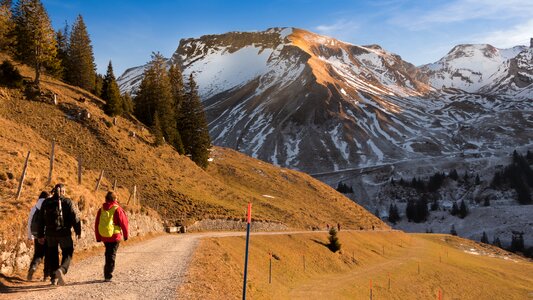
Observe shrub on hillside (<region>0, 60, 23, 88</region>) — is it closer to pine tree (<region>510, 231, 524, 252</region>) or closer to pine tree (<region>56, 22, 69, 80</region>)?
pine tree (<region>56, 22, 69, 80</region>)

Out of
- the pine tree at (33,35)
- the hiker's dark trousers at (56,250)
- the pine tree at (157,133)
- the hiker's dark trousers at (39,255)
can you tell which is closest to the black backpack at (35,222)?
the hiker's dark trousers at (56,250)

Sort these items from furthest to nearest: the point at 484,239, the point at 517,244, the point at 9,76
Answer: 1. the point at 484,239
2. the point at 517,244
3. the point at 9,76

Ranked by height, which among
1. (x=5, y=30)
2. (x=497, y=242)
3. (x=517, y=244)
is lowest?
(x=517, y=244)

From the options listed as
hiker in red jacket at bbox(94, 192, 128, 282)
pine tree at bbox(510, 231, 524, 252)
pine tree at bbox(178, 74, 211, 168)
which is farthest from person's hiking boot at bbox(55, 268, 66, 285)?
pine tree at bbox(510, 231, 524, 252)

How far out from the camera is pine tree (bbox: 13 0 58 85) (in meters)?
57.7

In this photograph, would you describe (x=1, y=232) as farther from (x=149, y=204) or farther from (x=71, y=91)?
(x=71, y=91)

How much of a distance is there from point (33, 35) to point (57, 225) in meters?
53.5

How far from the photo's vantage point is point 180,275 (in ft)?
56.8

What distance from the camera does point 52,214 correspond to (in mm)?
13750

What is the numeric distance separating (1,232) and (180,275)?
6601 millimetres

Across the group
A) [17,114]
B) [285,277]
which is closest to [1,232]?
[285,277]

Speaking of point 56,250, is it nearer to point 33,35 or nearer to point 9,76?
point 9,76

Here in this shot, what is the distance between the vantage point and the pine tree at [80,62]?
244 ft

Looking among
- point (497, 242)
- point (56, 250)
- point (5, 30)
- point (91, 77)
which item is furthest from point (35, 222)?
point (497, 242)
